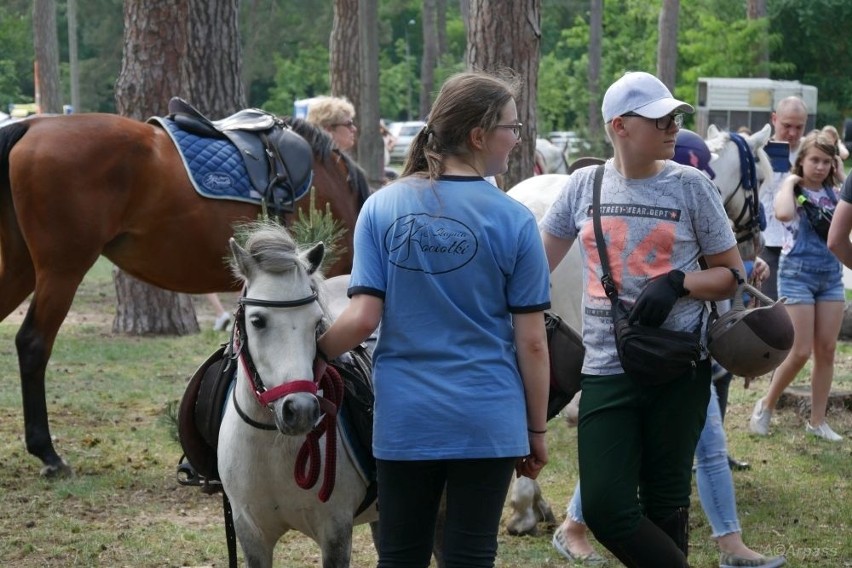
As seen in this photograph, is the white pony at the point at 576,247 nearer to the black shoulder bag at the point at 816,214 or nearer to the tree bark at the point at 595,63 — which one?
the black shoulder bag at the point at 816,214

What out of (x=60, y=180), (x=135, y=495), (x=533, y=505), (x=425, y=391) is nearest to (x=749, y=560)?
(x=533, y=505)

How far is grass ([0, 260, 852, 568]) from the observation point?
516cm

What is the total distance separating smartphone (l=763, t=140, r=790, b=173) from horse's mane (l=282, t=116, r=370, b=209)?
2449 millimetres

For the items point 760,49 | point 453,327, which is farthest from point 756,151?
point 760,49

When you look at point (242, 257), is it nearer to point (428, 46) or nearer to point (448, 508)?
point (448, 508)

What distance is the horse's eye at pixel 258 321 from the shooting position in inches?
125

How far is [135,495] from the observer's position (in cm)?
607

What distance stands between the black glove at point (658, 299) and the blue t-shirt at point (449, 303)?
0.62 metres

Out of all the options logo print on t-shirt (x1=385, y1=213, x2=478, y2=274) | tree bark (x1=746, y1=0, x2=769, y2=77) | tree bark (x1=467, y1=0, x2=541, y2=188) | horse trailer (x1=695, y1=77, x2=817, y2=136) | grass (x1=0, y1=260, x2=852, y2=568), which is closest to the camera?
logo print on t-shirt (x1=385, y1=213, x2=478, y2=274)

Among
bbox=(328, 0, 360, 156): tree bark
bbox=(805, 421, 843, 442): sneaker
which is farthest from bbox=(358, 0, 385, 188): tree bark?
bbox=(805, 421, 843, 442): sneaker

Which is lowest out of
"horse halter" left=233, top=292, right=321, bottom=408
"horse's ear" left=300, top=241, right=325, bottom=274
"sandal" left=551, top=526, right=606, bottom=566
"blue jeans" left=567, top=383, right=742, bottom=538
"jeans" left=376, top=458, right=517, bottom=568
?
"sandal" left=551, top=526, right=606, bottom=566

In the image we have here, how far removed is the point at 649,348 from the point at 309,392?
107cm

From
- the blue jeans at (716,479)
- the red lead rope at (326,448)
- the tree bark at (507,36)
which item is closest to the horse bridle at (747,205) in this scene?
the blue jeans at (716,479)

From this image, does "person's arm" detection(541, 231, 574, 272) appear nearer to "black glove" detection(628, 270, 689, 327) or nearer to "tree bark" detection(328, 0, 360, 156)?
"black glove" detection(628, 270, 689, 327)
